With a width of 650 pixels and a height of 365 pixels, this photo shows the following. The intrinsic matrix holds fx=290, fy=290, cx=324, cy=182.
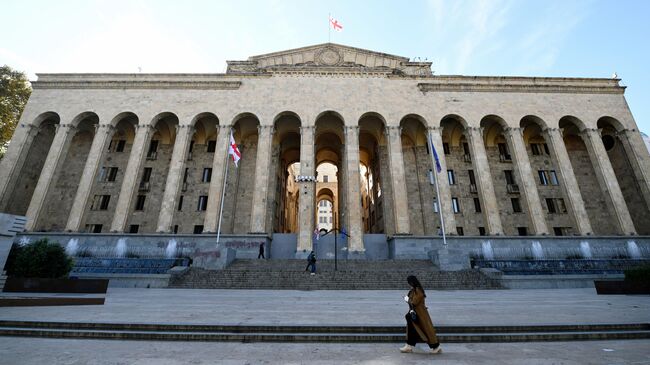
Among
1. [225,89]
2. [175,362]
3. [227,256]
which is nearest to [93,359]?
[175,362]

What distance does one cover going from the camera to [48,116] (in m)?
27.1

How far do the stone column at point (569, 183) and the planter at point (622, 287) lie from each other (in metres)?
13.2

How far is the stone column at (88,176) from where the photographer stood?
22.8m

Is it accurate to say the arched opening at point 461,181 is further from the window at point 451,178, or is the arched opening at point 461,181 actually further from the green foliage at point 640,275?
the green foliage at point 640,275

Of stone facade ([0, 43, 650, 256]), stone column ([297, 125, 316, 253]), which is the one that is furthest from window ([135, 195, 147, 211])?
stone column ([297, 125, 316, 253])

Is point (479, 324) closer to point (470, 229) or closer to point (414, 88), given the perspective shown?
point (470, 229)

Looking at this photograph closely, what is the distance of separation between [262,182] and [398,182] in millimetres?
→ 11529

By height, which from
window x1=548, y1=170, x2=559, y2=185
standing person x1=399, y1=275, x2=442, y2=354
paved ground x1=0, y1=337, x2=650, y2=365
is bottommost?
paved ground x1=0, y1=337, x2=650, y2=365

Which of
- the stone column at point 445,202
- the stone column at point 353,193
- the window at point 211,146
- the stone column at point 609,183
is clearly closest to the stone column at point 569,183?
the stone column at point 609,183

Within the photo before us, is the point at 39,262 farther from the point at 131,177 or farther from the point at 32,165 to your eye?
the point at 32,165

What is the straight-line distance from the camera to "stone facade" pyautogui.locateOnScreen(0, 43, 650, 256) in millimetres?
24578

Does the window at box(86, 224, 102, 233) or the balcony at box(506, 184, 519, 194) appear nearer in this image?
the window at box(86, 224, 102, 233)

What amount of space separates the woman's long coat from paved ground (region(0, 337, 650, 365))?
23 centimetres

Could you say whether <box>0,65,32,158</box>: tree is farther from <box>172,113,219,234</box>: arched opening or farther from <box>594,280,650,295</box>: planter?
<box>594,280,650,295</box>: planter
